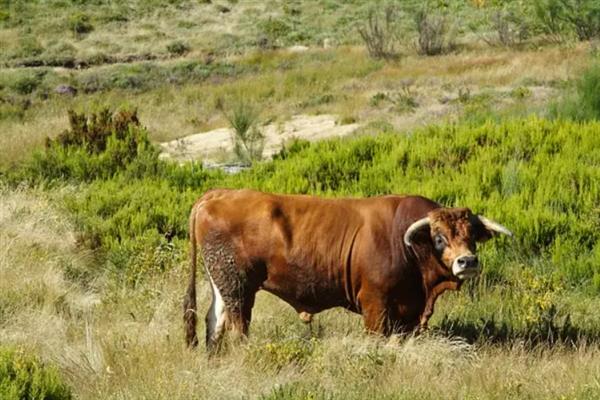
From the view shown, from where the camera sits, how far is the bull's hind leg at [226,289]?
6406 millimetres

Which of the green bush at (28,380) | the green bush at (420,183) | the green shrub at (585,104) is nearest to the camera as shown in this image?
the green bush at (28,380)

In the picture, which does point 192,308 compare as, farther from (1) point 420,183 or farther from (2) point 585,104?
(2) point 585,104

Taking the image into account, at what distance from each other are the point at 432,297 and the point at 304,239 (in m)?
0.90

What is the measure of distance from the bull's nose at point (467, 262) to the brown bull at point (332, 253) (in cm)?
12

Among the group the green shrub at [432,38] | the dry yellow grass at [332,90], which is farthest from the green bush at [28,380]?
the green shrub at [432,38]

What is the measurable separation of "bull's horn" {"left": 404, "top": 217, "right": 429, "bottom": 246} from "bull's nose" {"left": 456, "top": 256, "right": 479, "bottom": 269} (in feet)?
1.13

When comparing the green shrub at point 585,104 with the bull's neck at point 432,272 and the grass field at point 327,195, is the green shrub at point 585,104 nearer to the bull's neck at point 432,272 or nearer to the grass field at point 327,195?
the grass field at point 327,195

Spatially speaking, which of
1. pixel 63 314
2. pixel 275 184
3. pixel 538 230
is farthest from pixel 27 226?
pixel 538 230

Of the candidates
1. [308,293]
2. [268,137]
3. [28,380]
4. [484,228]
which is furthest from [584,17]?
[28,380]

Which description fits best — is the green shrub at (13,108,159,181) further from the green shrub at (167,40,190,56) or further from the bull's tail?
the green shrub at (167,40,190,56)

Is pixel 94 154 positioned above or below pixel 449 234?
below

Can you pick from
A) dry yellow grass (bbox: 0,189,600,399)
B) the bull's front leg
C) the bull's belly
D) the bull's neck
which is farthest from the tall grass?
the bull's neck

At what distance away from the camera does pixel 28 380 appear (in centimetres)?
508

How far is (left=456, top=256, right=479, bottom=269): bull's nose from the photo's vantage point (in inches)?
227
